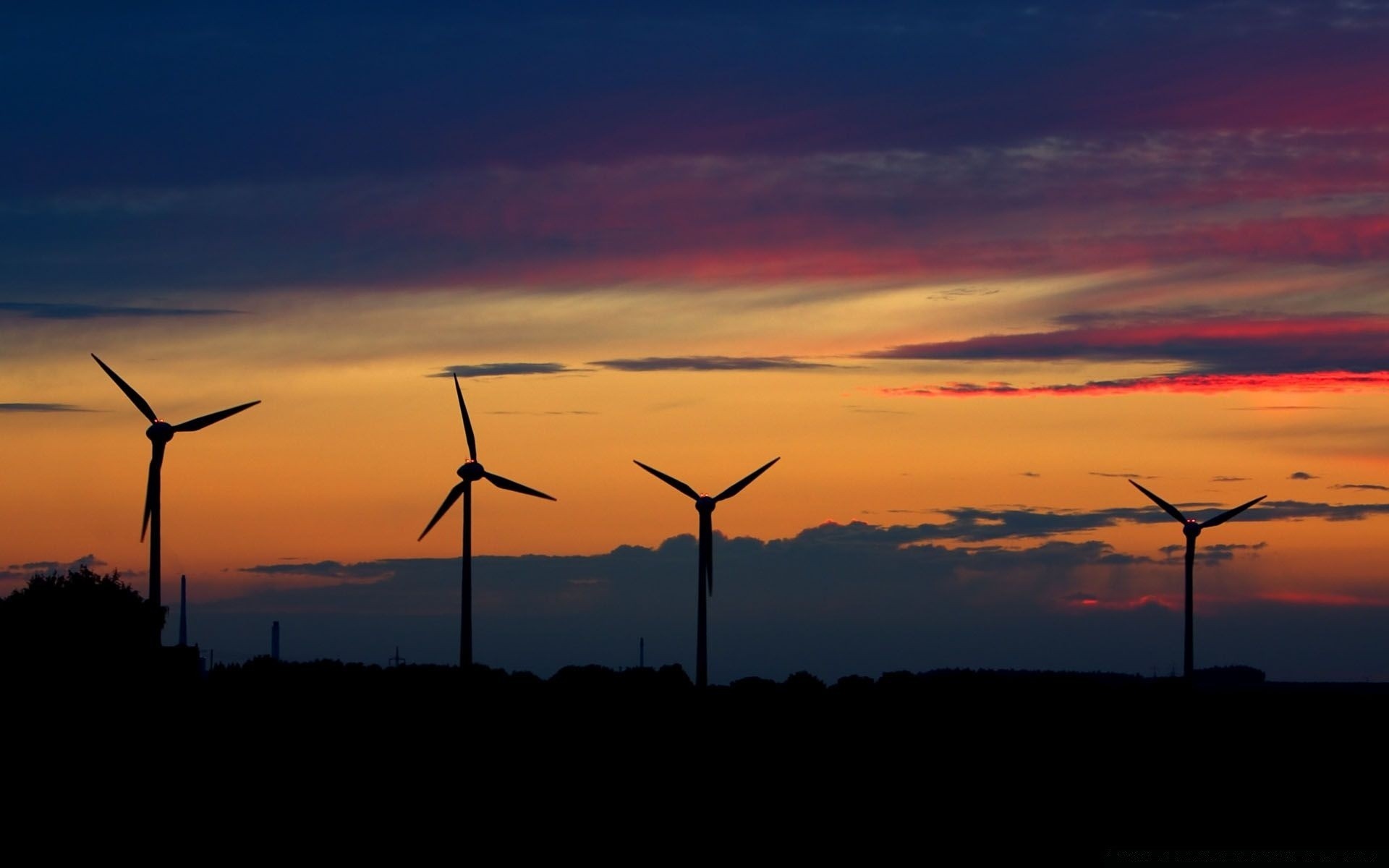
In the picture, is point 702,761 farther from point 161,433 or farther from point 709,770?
point 161,433

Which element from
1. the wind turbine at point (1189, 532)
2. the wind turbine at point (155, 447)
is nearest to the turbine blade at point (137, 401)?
the wind turbine at point (155, 447)

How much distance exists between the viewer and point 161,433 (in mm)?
139625

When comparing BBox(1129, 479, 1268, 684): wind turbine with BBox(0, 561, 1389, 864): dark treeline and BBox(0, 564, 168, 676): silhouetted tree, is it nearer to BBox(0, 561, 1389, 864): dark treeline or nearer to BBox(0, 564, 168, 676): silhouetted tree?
BBox(0, 561, 1389, 864): dark treeline

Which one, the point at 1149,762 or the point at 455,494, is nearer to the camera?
the point at 1149,762

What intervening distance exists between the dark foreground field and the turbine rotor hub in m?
20.2

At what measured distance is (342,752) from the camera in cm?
13200

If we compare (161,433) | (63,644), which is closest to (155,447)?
(161,433)

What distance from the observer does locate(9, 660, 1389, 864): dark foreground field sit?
4033 inches

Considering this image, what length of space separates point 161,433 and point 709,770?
1921 inches

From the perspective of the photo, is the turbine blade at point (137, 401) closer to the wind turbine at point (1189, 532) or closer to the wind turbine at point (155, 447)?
the wind turbine at point (155, 447)

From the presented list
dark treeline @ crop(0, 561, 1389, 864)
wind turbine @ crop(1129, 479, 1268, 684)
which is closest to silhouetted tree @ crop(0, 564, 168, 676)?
dark treeline @ crop(0, 561, 1389, 864)

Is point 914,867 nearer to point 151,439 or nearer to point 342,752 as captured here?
point 342,752

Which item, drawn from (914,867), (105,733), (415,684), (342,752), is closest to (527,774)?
(342,752)

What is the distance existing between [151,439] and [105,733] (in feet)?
77.5
